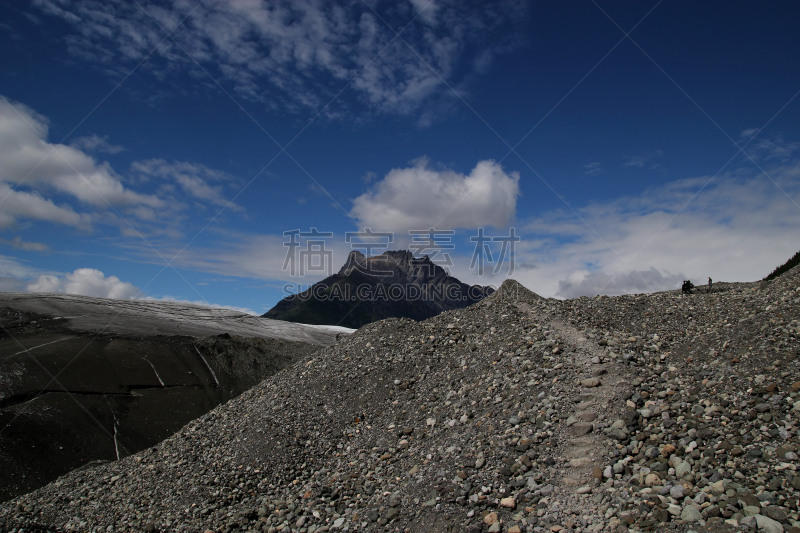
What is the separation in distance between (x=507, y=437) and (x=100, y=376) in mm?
16803

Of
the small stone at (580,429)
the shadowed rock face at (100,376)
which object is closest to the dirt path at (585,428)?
the small stone at (580,429)

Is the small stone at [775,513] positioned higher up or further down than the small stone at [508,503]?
higher up

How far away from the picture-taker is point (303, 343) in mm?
27828

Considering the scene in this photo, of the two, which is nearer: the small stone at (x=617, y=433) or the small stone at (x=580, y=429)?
the small stone at (x=617, y=433)

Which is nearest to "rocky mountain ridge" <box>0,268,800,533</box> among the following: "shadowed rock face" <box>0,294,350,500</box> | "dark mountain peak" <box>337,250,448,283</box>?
"shadowed rock face" <box>0,294,350,500</box>

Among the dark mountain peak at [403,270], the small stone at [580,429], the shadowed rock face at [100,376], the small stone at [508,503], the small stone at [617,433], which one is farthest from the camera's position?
the dark mountain peak at [403,270]

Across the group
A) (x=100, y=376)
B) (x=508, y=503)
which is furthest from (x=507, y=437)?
(x=100, y=376)

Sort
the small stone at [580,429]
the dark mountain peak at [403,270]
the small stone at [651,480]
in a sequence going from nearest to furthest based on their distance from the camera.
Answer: the small stone at [651,480], the small stone at [580,429], the dark mountain peak at [403,270]

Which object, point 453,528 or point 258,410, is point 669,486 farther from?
point 258,410

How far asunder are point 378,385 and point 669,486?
21.2 ft

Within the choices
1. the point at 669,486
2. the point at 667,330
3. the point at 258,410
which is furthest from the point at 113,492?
the point at 667,330

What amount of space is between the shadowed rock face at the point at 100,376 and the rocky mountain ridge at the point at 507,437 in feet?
12.8

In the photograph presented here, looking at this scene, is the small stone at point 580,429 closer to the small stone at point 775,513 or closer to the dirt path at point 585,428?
the dirt path at point 585,428

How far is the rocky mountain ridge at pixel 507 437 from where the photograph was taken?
17.2 ft
